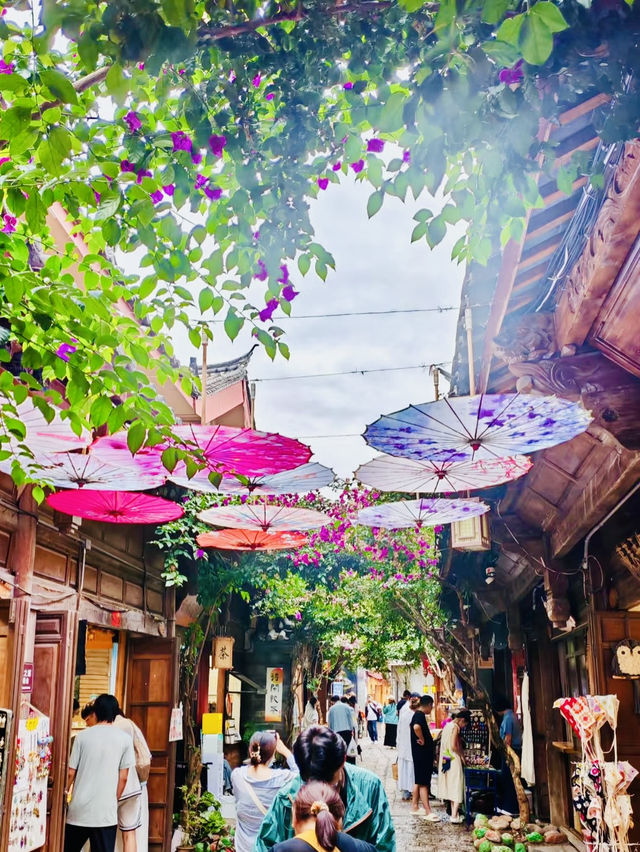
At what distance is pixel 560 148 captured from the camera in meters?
3.92

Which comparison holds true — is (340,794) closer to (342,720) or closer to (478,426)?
(478,426)

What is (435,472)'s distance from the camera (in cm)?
743

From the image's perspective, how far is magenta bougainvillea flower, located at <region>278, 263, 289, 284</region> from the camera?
4.17 metres

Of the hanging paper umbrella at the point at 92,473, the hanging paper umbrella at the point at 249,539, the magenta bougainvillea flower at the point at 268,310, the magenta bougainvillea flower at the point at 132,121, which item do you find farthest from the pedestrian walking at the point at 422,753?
the magenta bougainvillea flower at the point at 132,121

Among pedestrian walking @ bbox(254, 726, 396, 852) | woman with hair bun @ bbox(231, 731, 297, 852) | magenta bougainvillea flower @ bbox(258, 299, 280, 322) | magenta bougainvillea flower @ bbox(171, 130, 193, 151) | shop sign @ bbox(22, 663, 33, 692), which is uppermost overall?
magenta bougainvillea flower @ bbox(171, 130, 193, 151)

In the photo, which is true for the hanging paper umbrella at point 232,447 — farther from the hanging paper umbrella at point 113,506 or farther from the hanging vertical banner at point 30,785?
the hanging vertical banner at point 30,785

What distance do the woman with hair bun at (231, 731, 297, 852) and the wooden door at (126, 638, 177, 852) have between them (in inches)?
205

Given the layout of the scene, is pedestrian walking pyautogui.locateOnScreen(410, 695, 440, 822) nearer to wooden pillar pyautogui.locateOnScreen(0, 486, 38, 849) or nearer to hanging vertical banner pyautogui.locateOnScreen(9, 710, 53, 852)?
hanging vertical banner pyautogui.locateOnScreen(9, 710, 53, 852)

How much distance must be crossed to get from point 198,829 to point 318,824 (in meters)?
9.12

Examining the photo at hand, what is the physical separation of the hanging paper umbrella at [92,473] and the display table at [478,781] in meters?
9.83

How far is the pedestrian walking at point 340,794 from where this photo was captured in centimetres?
396

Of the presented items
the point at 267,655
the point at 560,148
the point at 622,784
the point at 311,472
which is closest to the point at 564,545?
the point at 622,784

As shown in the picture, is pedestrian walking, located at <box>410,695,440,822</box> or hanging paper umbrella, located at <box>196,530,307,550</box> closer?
hanging paper umbrella, located at <box>196,530,307,550</box>

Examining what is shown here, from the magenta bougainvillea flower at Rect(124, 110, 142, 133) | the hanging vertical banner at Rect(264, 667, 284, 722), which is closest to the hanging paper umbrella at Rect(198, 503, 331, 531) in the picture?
the magenta bougainvillea flower at Rect(124, 110, 142, 133)
